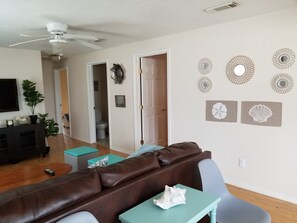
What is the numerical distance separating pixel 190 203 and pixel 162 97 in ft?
11.7

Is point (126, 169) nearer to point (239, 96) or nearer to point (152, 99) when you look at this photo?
point (239, 96)

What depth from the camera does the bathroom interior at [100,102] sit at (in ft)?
20.1

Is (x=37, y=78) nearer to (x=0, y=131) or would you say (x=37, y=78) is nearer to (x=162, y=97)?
(x=0, y=131)

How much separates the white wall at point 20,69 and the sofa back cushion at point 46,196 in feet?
12.6

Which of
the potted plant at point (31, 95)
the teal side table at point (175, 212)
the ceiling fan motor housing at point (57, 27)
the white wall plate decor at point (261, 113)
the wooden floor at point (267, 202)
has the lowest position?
the wooden floor at point (267, 202)

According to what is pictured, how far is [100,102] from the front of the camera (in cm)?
672

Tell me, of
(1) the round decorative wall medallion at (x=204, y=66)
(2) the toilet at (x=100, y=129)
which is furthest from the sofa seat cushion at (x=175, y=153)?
(2) the toilet at (x=100, y=129)

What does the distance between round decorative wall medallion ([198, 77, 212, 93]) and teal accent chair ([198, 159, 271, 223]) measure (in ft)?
5.23

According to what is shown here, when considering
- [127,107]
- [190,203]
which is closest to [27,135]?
[127,107]

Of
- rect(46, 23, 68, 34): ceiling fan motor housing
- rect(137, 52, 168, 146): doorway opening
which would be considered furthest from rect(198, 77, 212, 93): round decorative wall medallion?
rect(46, 23, 68, 34): ceiling fan motor housing

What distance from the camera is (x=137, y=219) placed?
4.23 ft

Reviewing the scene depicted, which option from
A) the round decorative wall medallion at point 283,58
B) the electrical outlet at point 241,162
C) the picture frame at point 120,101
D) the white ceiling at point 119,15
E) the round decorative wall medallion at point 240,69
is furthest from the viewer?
the picture frame at point 120,101

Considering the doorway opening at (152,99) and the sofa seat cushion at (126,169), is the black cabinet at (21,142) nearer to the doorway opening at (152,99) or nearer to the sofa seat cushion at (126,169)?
the doorway opening at (152,99)

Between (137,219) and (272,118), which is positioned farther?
(272,118)
